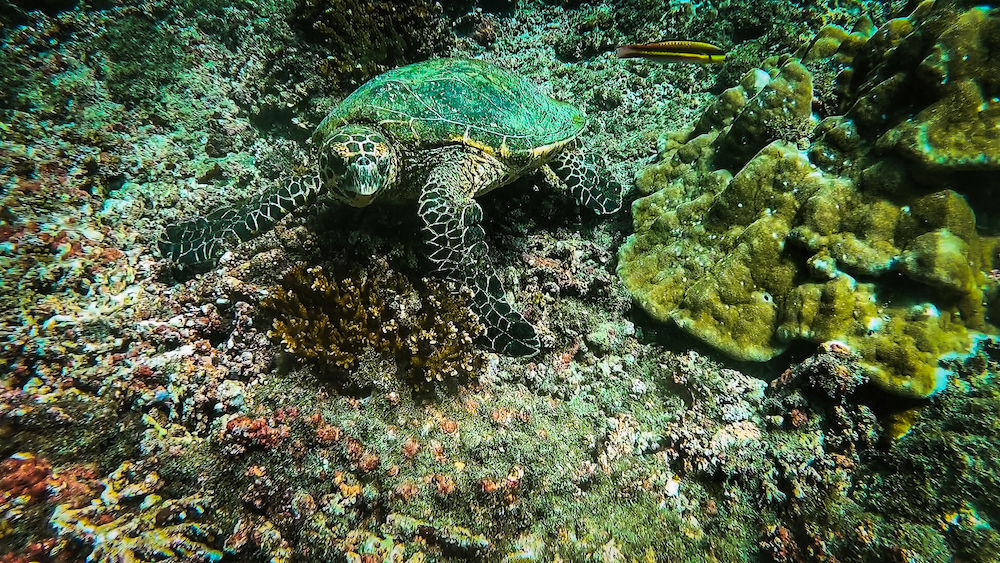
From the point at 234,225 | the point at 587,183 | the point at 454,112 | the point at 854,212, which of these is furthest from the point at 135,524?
the point at 854,212

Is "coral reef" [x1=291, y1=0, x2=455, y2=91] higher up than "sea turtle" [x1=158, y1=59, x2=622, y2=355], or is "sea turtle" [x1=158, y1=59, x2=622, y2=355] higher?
"coral reef" [x1=291, y1=0, x2=455, y2=91]

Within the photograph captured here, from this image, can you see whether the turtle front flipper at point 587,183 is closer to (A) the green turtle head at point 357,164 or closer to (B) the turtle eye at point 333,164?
(A) the green turtle head at point 357,164

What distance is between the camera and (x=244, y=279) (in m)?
2.92

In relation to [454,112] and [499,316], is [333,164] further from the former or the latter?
[499,316]

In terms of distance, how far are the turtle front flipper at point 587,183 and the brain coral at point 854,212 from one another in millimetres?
300

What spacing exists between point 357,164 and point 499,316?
147 centimetres

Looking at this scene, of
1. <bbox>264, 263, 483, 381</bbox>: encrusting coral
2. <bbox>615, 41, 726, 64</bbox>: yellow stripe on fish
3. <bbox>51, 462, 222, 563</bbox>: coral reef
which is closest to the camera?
<bbox>51, 462, 222, 563</bbox>: coral reef

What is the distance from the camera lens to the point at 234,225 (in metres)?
2.98

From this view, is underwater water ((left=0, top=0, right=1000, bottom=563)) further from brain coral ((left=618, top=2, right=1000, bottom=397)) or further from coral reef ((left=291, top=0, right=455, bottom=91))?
coral reef ((left=291, top=0, right=455, bottom=91))

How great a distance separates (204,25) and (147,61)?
34.9 inches

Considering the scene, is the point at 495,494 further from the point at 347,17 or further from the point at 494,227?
the point at 347,17

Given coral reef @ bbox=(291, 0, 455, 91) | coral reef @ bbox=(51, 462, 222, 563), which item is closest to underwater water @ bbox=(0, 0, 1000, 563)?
coral reef @ bbox=(51, 462, 222, 563)

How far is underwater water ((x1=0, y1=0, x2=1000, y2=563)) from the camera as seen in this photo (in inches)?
75.3

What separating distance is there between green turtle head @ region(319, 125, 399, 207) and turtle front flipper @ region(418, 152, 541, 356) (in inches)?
13.5
